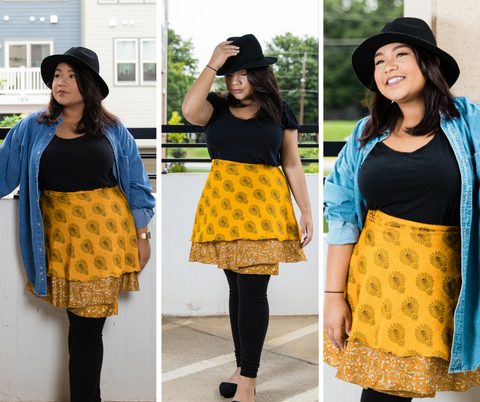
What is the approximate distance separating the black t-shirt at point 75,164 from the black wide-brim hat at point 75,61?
25 centimetres

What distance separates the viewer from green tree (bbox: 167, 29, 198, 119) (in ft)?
5.36

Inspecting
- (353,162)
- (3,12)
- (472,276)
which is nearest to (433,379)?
(472,276)

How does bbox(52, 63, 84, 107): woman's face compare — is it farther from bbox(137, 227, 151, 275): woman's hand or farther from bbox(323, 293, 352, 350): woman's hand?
bbox(323, 293, 352, 350): woman's hand

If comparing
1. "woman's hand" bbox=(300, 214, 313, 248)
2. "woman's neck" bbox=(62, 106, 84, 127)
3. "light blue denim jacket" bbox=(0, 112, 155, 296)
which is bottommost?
"woman's hand" bbox=(300, 214, 313, 248)

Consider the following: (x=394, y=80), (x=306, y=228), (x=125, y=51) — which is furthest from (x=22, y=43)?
(x=394, y=80)

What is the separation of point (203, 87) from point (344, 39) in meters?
0.61

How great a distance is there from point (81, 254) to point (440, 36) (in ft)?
5.26

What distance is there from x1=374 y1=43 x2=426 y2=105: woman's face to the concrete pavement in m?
0.80

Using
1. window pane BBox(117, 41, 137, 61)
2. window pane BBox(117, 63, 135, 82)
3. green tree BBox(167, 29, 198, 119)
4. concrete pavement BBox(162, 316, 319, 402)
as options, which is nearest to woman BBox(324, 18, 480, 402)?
concrete pavement BBox(162, 316, 319, 402)

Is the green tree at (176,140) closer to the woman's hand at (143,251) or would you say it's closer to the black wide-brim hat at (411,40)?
the woman's hand at (143,251)

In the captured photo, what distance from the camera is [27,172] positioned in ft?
5.78

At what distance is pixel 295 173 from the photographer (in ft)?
6.20

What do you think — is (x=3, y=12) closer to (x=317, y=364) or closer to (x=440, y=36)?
(x=440, y=36)

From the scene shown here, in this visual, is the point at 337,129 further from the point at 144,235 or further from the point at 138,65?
the point at 138,65
